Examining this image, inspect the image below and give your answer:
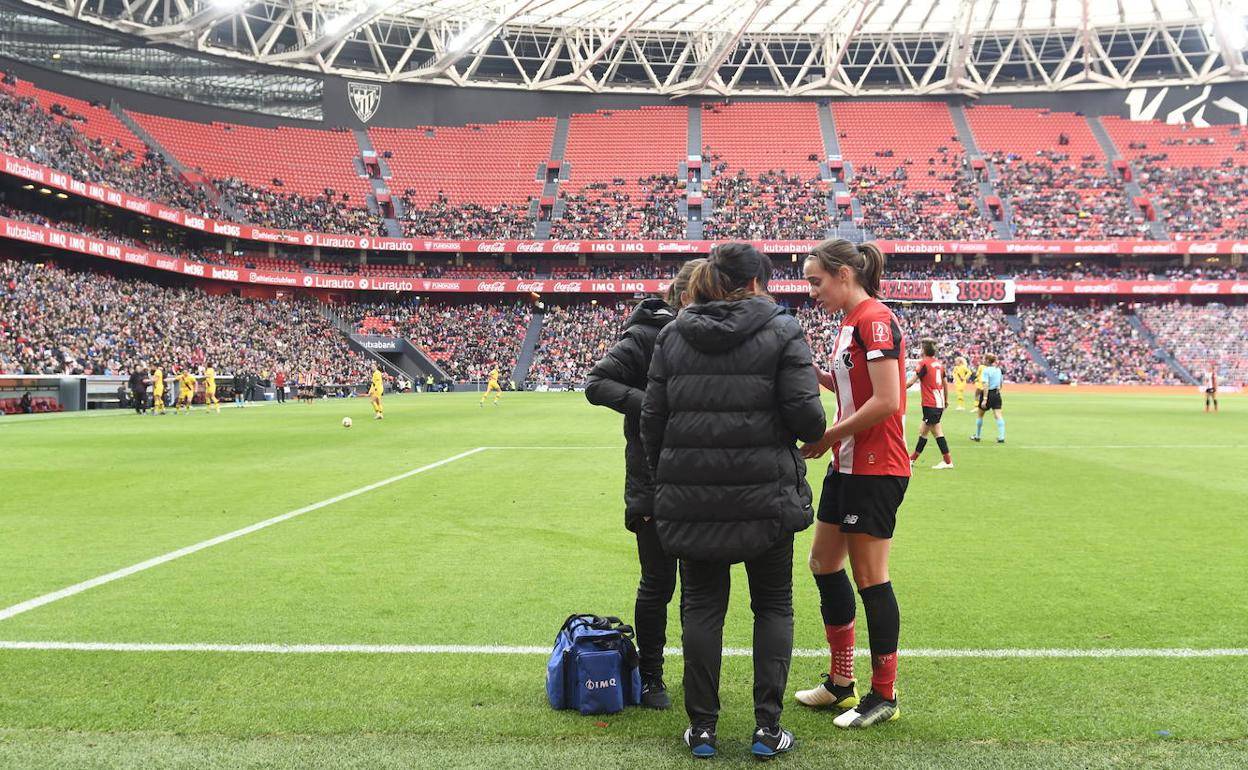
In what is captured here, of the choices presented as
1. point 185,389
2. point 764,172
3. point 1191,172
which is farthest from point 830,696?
point 1191,172

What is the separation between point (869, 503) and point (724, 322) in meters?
1.22

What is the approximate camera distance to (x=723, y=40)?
66312mm

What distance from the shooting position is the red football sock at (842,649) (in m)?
4.23

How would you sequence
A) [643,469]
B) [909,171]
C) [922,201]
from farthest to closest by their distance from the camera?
1. [909,171]
2. [922,201]
3. [643,469]

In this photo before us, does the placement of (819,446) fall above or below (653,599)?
above

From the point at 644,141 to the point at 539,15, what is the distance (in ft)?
54.0

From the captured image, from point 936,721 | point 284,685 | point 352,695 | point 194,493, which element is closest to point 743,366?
point 936,721

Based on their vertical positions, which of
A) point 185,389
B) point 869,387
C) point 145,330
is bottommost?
point 185,389

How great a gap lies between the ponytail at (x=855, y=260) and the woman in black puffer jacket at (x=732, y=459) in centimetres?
58

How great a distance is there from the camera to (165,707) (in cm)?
409

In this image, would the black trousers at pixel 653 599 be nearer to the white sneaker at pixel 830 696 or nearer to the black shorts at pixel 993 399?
the white sneaker at pixel 830 696

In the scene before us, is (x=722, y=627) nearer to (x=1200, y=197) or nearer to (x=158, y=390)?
(x=158, y=390)

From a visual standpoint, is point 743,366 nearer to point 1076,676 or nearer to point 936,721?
point 936,721

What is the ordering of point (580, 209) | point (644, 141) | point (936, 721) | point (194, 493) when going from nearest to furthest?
1. point (936, 721)
2. point (194, 493)
3. point (580, 209)
4. point (644, 141)
